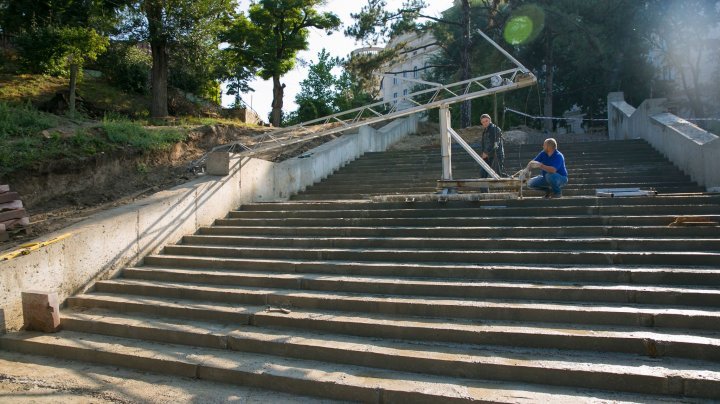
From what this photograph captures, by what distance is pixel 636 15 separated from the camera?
22.0 metres

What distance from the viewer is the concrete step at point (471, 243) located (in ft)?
19.5

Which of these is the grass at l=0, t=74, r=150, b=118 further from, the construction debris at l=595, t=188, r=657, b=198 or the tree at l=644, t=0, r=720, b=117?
the tree at l=644, t=0, r=720, b=117

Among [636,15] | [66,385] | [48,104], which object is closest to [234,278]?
[66,385]

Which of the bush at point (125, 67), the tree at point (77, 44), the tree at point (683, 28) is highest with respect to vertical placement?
the tree at point (683, 28)

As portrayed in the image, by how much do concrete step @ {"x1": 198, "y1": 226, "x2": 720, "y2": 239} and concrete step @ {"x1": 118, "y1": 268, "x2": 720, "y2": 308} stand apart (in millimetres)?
1355

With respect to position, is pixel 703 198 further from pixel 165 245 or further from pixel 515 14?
pixel 515 14

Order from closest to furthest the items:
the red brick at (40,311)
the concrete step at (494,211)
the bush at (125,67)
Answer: the red brick at (40,311) < the concrete step at (494,211) < the bush at (125,67)

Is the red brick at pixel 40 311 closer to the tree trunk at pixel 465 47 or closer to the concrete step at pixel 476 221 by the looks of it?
the concrete step at pixel 476 221

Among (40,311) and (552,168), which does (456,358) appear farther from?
(552,168)

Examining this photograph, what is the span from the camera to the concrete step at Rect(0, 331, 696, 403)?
3.77 metres

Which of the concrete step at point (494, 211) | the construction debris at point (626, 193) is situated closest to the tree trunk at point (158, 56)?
the concrete step at point (494, 211)

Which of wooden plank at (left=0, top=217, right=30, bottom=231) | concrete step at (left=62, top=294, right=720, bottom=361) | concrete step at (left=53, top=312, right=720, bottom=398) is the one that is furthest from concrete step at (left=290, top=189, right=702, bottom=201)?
wooden plank at (left=0, top=217, right=30, bottom=231)

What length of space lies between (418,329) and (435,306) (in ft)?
1.45

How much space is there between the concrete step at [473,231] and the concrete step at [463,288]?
1.35 m
